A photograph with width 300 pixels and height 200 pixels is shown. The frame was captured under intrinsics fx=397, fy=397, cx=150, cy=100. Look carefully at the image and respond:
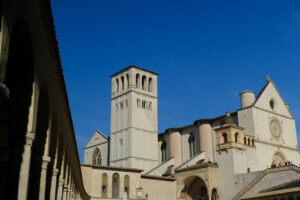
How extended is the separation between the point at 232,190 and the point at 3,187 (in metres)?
32.4

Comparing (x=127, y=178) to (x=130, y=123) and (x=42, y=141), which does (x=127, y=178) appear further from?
(x=42, y=141)

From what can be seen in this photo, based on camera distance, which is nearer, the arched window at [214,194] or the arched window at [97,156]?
the arched window at [214,194]

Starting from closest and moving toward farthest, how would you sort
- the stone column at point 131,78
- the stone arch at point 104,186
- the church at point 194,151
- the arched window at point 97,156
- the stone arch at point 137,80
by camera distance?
the church at point 194,151, the stone arch at point 104,186, the stone column at point 131,78, the stone arch at point 137,80, the arched window at point 97,156

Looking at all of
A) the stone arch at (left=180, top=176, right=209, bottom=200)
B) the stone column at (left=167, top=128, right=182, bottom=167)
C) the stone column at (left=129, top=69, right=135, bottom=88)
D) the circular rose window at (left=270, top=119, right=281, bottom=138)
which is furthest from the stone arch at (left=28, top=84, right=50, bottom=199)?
the stone column at (left=129, top=69, right=135, bottom=88)

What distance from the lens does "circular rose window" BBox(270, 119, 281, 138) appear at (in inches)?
1852

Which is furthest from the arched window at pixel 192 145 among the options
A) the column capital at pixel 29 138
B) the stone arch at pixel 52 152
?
the column capital at pixel 29 138

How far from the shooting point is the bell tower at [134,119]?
53344 millimetres

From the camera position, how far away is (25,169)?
7.40 m

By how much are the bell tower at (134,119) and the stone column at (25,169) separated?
147 feet

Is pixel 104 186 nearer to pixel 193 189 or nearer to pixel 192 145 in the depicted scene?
pixel 193 189

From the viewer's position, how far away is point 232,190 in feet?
130

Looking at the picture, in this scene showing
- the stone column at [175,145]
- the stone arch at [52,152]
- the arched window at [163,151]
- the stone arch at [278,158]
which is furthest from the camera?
the arched window at [163,151]

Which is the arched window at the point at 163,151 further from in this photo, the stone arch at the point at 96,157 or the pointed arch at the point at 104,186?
the pointed arch at the point at 104,186

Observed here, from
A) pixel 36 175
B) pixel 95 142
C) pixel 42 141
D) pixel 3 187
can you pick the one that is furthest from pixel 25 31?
pixel 95 142
